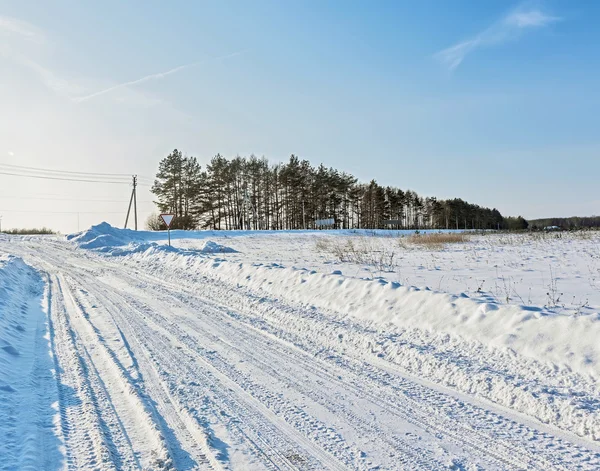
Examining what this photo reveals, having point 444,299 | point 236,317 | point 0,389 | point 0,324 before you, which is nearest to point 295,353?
Result: point 236,317

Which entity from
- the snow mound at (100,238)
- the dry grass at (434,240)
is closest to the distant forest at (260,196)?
the snow mound at (100,238)

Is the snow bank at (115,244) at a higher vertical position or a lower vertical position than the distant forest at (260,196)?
lower

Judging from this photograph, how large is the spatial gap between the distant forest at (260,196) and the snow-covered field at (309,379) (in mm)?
45968

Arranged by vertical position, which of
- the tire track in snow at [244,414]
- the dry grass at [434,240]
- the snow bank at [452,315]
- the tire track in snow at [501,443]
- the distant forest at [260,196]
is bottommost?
the tire track in snow at [501,443]

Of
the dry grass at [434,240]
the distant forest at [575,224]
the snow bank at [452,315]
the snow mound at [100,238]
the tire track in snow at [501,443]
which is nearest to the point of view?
the tire track in snow at [501,443]

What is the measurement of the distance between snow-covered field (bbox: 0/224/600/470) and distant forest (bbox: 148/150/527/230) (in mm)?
45968

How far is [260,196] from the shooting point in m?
64.4

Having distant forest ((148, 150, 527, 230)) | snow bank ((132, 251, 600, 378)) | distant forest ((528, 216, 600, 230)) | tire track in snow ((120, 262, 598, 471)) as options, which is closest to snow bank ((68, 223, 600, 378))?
snow bank ((132, 251, 600, 378))

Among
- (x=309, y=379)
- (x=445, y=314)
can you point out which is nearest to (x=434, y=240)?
(x=445, y=314)

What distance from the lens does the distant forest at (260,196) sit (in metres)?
59.2

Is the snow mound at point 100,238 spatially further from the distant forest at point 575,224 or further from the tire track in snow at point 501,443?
the distant forest at point 575,224

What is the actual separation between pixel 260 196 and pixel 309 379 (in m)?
60.8

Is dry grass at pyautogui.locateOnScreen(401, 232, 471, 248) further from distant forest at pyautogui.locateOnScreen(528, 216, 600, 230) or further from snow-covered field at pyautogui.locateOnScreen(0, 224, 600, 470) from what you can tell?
distant forest at pyautogui.locateOnScreen(528, 216, 600, 230)

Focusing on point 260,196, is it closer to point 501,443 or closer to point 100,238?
point 100,238
